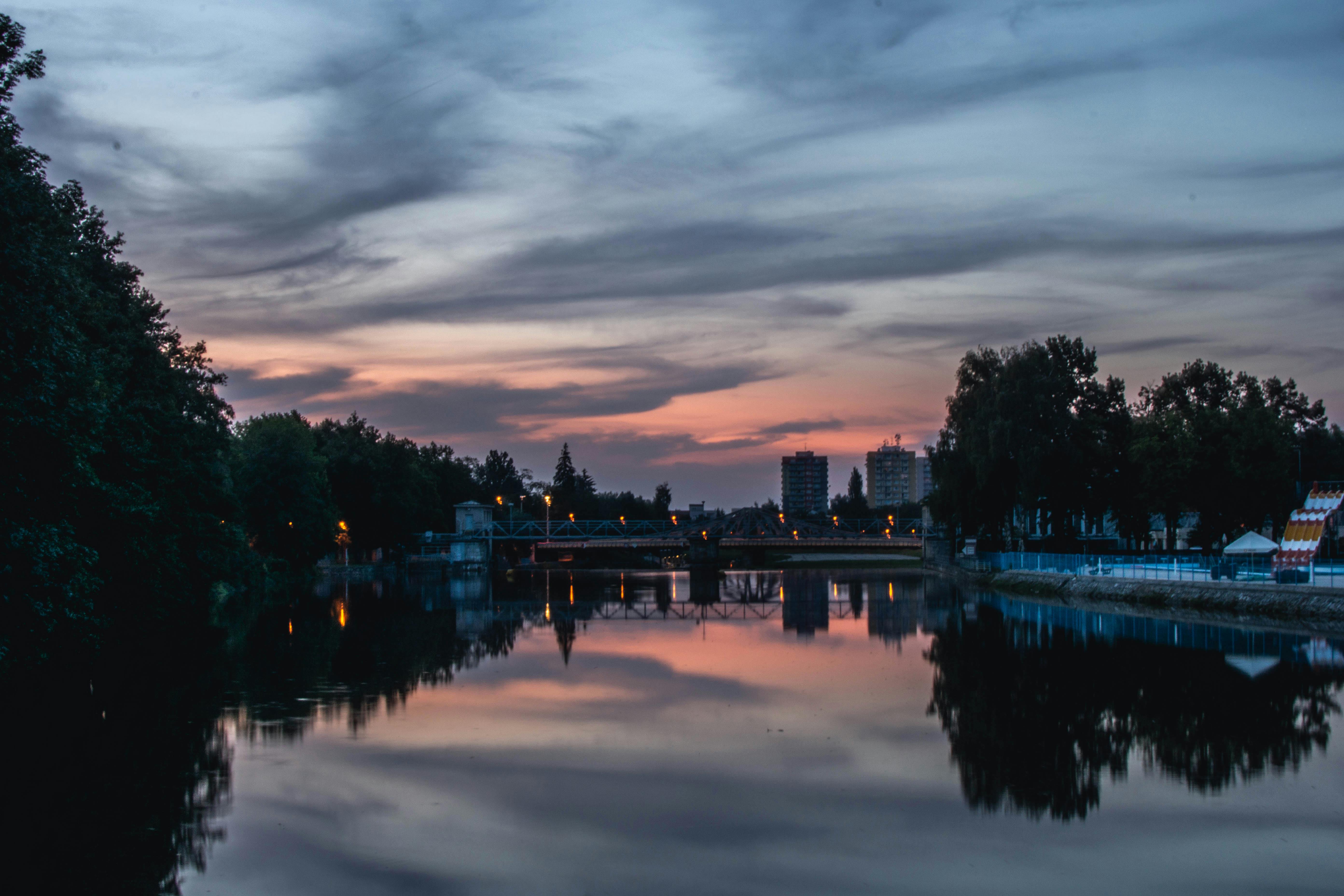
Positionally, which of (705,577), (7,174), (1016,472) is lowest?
(705,577)

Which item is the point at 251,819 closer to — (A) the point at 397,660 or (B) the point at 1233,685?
(A) the point at 397,660

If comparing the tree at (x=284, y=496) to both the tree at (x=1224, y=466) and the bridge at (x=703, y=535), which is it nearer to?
the bridge at (x=703, y=535)

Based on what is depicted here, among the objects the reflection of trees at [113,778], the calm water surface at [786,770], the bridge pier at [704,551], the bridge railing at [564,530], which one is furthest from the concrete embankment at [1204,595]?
→ the bridge railing at [564,530]

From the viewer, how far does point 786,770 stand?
50.8 ft

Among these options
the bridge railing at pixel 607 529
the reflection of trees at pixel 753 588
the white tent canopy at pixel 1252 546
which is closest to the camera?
the white tent canopy at pixel 1252 546

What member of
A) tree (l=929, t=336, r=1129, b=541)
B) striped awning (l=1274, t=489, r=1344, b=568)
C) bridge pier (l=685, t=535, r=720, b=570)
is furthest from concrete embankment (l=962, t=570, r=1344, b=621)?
bridge pier (l=685, t=535, r=720, b=570)

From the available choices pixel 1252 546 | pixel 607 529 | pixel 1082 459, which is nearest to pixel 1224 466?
pixel 1082 459

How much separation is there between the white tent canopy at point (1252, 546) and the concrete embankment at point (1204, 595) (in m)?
4.02

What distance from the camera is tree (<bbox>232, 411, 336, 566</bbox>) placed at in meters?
74.6

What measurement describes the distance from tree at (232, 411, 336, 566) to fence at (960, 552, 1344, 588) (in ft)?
148

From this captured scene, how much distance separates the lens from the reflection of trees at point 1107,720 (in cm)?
1472

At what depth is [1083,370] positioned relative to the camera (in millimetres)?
72750

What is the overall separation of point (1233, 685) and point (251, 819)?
734 inches

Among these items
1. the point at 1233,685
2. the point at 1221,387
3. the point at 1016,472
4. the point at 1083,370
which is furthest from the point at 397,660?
the point at 1221,387
